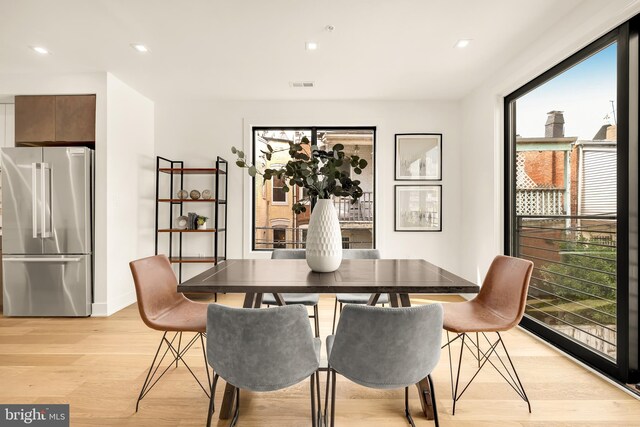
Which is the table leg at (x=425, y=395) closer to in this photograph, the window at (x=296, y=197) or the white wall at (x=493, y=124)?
the white wall at (x=493, y=124)

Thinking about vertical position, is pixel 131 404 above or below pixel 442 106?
below

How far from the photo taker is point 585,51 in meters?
2.58

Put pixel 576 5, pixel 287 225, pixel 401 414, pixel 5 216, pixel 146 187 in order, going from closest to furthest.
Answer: pixel 401 414, pixel 576 5, pixel 5 216, pixel 146 187, pixel 287 225

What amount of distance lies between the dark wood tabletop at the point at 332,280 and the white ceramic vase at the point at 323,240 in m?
0.06

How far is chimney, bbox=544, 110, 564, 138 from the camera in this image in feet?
9.41

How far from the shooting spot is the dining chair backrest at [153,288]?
1.97 meters

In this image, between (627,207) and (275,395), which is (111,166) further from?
(627,207)

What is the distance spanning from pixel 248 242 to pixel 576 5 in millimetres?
3971

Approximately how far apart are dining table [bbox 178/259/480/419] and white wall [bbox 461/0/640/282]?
1.85 metres

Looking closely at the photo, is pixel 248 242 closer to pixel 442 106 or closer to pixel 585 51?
pixel 442 106

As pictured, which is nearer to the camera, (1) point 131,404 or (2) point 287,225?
(1) point 131,404

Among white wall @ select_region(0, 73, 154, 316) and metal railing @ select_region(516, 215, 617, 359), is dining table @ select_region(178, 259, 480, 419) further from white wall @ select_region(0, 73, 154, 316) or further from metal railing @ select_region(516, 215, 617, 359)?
white wall @ select_region(0, 73, 154, 316)

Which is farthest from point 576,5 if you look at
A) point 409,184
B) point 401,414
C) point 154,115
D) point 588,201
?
point 154,115

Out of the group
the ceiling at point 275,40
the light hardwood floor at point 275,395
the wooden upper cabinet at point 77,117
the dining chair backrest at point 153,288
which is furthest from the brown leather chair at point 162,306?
the wooden upper cabinet at point 77,117
